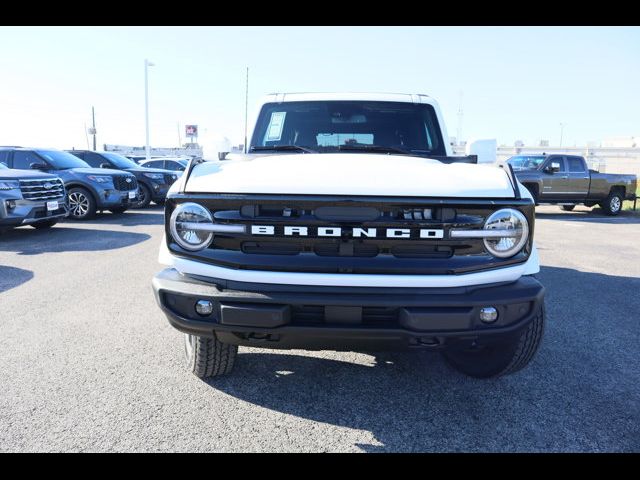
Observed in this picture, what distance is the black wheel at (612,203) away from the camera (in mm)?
14447

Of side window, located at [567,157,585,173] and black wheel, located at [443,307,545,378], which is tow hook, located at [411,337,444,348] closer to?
black wheel, located at [443,307,545,378]

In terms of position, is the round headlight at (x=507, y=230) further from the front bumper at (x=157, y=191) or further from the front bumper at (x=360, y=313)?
the front bumper at (x=157, y=191)

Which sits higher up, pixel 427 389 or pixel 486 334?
pixel 486 334

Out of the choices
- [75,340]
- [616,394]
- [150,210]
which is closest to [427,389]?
[616,394]

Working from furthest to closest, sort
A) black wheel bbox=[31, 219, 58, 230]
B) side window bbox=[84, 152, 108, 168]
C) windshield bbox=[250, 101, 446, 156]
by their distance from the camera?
side window bbox=[84, 152, 108, 168]
black wheel bbox=[31, 219, 58, 230]
windshield bbox=[250, 101, 446, 156]

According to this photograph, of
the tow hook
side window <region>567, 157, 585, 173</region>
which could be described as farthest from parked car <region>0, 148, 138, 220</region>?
side window <region>567, 157, 585, 173</region>

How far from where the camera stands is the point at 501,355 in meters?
2.77

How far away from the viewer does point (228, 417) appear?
8.40ft

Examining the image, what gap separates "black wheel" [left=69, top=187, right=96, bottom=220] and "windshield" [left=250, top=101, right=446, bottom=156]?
796 cm

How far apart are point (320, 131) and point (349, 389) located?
209 cm

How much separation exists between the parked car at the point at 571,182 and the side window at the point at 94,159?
1185 centimetres

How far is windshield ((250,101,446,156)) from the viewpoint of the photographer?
149 inches

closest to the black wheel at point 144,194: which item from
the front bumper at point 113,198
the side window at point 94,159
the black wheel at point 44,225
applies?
the side window at point 94,159
